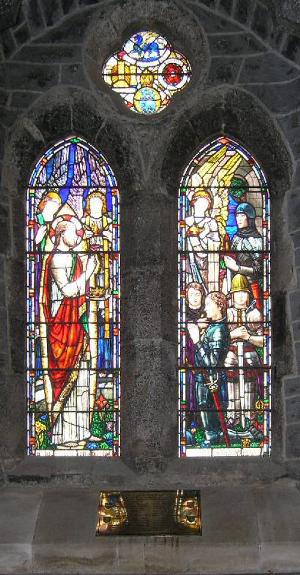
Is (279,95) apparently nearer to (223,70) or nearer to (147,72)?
(223,70)

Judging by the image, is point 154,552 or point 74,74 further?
point 74,74

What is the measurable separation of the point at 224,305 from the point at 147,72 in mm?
2018

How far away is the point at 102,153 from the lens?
685 centimetres

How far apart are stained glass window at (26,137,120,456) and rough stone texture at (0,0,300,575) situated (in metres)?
0.12

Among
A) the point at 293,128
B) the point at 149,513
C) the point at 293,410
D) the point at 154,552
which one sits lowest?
the point at 154,552

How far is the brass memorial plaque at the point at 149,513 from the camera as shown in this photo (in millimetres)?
5590

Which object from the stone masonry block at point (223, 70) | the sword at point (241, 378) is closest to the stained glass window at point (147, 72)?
the stone masonry block at point (223, 70)

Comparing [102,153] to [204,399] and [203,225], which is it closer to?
[203,225]

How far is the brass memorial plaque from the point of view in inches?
220

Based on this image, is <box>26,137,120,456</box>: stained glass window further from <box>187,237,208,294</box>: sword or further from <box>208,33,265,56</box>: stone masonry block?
<box>208,33,265,56</box>: stone masonry block

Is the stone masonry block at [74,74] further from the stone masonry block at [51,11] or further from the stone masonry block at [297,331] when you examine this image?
the stone masonry block at [297,331]

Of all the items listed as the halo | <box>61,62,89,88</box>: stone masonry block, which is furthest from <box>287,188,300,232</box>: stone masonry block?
<box>61,62,89,88</box>: stone masonry block

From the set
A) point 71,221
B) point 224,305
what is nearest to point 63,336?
point 71,221

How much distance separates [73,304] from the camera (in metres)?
6.77
